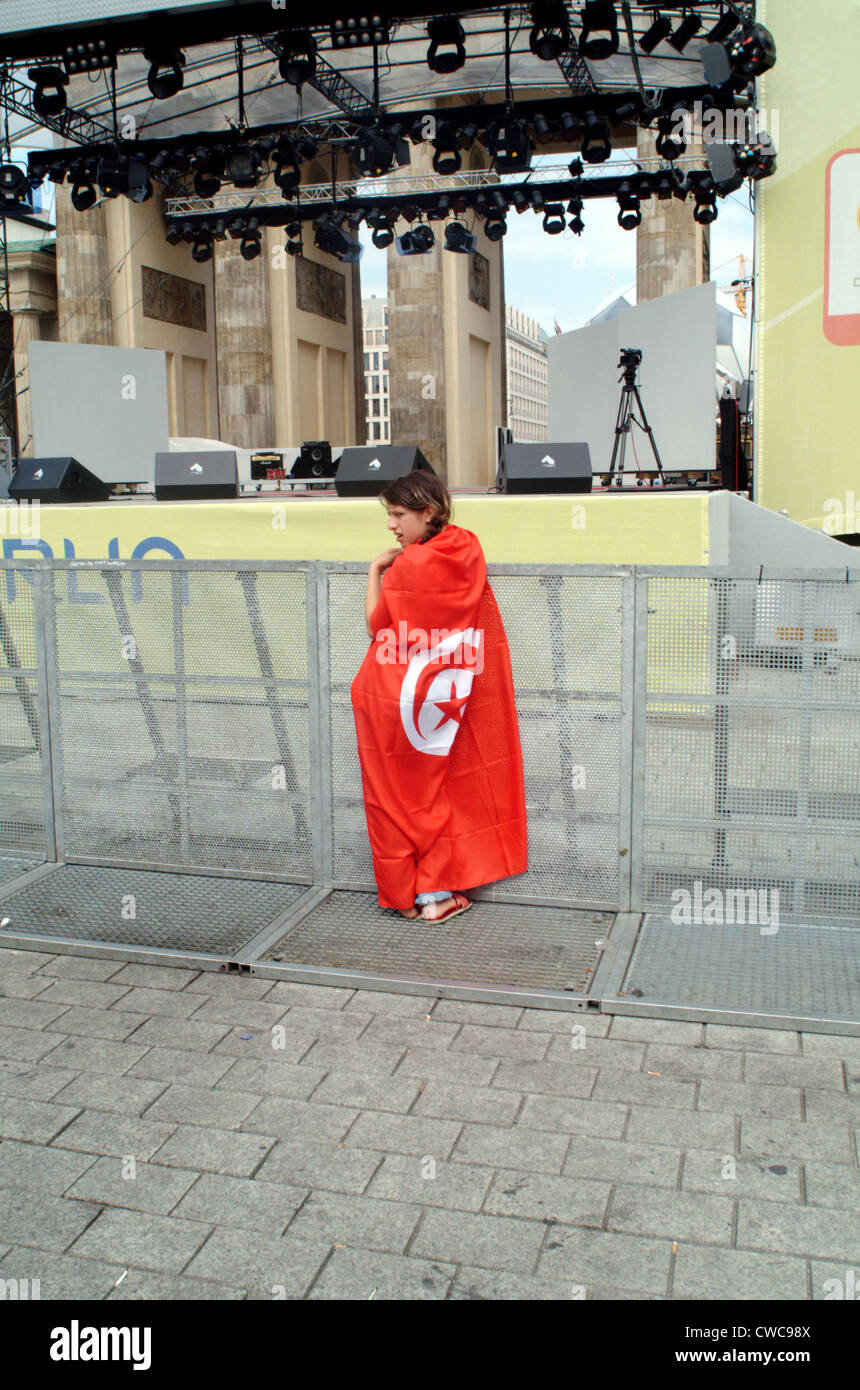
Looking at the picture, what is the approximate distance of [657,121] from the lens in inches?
663

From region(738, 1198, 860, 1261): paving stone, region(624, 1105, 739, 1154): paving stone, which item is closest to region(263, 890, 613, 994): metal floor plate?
region(624, 1105, 739, 1154): paving stone

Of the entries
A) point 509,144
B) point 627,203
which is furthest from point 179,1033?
point 627,203

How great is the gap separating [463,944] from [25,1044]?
1.73 meters

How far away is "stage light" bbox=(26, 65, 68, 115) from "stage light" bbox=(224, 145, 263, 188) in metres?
3.35

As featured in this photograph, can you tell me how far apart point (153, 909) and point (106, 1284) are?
8.38 feet

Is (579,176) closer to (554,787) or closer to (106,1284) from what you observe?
(554,787)

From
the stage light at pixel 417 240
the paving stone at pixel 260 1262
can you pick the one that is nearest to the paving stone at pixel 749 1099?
the paving stone at pixel 260 1262

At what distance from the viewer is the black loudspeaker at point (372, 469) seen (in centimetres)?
1056

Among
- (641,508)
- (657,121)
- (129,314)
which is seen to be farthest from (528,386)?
(641,508)

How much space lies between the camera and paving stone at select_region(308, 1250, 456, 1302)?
2672mm

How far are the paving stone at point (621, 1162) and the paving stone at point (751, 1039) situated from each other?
0.74 meters

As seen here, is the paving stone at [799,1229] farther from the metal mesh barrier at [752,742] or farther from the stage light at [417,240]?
the stage light at [417,240]

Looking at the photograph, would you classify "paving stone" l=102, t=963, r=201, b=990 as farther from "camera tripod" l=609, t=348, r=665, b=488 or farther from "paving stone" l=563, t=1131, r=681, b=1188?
"camera tripod" l=609, t=348, r=665, b=488

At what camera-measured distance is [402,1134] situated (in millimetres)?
3375
